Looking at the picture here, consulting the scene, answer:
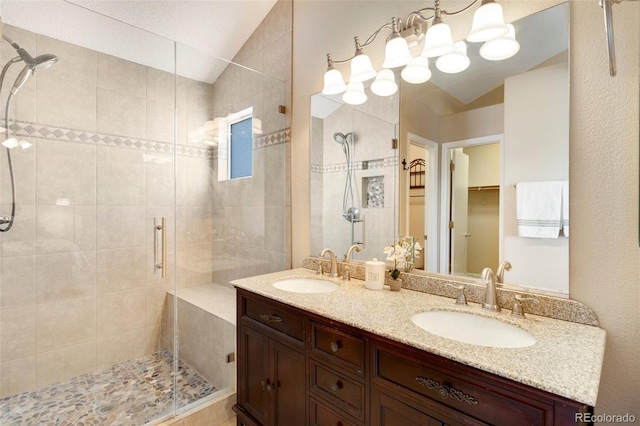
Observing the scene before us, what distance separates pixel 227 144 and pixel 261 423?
196cm

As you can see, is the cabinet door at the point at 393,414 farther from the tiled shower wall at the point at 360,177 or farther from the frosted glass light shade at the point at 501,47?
the frosted glass light shade at the point at 501,47

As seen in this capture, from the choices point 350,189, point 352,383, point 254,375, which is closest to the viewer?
point 352,383

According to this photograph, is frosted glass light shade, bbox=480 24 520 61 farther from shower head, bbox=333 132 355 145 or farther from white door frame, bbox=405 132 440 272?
shower head, bbox=333 132 355 145

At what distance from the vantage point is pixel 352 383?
1134 mm

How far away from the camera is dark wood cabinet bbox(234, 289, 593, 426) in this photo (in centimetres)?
80

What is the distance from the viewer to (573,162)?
113 cm

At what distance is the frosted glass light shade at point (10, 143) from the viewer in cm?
183

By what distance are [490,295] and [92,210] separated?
2579mm

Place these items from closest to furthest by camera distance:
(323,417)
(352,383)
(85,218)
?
(352,383), (323,417), (85,218)

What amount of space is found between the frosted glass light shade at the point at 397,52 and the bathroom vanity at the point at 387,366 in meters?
1.16

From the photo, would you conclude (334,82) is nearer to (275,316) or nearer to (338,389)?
(275,316)

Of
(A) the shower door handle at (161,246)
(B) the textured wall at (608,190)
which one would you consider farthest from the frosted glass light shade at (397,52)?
(A) the shower door handle at (161,246)

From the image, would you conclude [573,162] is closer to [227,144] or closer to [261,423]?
[261,423]

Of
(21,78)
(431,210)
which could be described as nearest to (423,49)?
(431,210)
